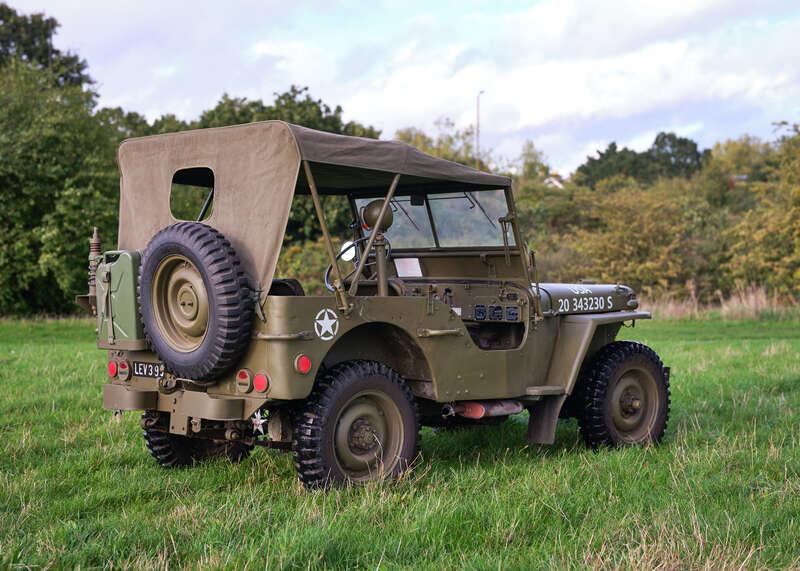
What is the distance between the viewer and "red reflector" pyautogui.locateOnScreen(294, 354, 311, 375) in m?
5.35

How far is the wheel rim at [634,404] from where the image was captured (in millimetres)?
7340

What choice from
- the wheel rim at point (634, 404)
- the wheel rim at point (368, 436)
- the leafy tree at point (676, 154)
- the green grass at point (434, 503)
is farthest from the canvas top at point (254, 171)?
the leafy tree at point (676, 154)

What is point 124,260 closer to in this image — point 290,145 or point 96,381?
point 290,145

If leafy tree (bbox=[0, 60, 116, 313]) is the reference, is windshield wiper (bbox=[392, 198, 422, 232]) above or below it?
below

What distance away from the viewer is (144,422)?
640 centimetres

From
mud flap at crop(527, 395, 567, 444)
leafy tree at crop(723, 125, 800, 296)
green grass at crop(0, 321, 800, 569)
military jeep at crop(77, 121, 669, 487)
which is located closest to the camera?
green grass at crop(0, 321, 800, 569)

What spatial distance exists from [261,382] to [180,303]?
2.46 feet

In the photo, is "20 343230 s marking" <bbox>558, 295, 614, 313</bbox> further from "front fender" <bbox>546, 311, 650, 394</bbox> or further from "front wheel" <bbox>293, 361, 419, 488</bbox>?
"front wheel" <bbox>293, 361, 419, 488</bbox>

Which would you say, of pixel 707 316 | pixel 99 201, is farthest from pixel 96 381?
pixel 707 316

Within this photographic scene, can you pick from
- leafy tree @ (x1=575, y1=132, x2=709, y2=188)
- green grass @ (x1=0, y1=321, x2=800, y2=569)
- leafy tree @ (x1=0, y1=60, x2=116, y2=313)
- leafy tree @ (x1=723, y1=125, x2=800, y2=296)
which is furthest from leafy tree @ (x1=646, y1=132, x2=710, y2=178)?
green grass @ (x1=0, y1=321, x2=800, y2=569)

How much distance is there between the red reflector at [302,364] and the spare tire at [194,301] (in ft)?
1.06

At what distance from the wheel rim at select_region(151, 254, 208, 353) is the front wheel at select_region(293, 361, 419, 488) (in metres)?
0.81

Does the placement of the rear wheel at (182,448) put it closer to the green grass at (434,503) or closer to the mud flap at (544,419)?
the green grass at (434,503)

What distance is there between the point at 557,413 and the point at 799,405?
3377 mm
